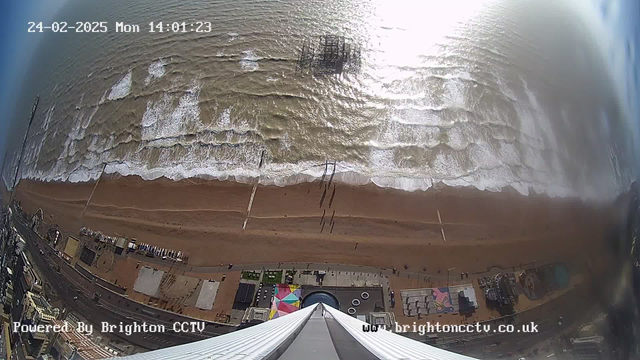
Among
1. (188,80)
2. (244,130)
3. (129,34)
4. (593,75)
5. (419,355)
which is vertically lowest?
(419,355)

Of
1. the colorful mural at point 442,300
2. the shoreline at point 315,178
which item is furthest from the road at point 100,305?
the colorful mural at point 442,300

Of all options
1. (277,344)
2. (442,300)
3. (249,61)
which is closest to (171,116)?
(249,61)

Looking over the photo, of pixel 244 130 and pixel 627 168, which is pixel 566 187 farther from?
pixel 244 130

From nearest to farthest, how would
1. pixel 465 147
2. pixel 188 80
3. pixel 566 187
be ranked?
pixel 566 187, pixel 465 147, pixel 188 80

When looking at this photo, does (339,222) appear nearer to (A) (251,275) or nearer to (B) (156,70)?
(A) (251,275)

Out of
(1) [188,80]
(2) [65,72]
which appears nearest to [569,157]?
(1) [188,80]
